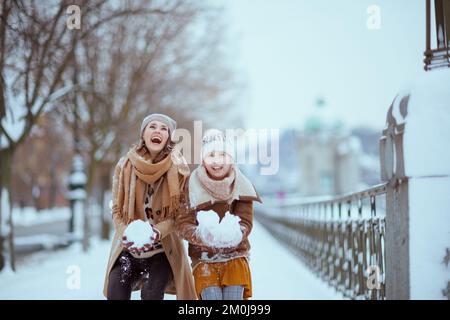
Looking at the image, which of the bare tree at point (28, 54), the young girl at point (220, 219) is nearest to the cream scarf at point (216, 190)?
the young girl at point (220, 219)

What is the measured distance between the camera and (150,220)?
3.75m

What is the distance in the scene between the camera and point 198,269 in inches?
148

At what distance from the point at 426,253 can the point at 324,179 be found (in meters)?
47.2

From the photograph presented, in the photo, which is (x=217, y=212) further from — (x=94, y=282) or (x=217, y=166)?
(x=94, y=282)

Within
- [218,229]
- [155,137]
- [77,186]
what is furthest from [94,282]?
[77,186]

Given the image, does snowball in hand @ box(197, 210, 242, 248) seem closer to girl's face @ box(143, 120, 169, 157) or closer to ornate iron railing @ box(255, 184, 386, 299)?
girl's face @ box(143, 120, 169, 157)

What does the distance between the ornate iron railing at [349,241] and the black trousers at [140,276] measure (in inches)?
72.1

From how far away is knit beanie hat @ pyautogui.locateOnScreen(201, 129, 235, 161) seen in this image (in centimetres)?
389

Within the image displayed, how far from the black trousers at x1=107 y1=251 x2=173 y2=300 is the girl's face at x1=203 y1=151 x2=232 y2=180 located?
2.20 feet

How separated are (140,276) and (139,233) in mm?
446

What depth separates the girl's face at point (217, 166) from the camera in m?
3.81

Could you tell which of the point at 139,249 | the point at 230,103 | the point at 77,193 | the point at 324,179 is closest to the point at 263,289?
the point at 139,249

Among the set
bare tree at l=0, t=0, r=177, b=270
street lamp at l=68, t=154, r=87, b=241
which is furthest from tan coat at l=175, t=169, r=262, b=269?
street lamp at l=68, t=154, r=87, b=241

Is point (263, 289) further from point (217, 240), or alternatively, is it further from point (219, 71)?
point (219, 71)
